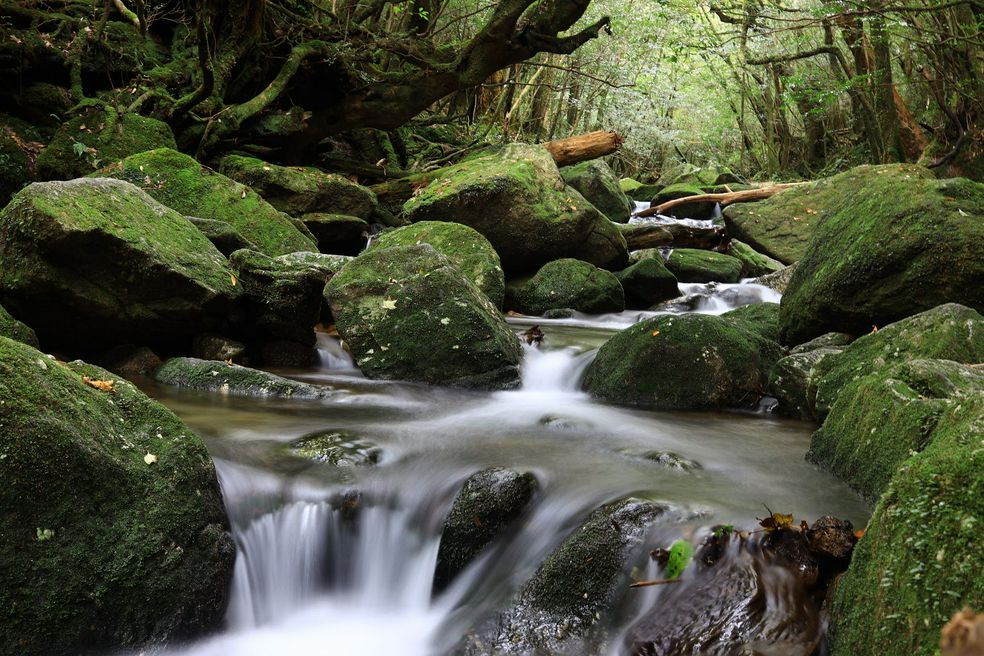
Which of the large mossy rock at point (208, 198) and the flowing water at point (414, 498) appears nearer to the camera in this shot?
the flowing water at point (414, 498)

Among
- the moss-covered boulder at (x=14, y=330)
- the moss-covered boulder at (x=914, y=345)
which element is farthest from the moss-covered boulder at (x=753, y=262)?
the moss-covered boulder at (x=14, y=330)

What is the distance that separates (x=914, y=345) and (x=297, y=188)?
326 inches

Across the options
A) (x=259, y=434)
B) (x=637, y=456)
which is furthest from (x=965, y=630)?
(x=259, y=434)

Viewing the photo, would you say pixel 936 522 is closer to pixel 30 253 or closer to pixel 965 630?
pixel 965 630

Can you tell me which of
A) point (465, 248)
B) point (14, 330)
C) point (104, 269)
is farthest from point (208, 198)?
point (14, 330)

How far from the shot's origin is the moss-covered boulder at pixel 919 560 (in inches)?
72.9

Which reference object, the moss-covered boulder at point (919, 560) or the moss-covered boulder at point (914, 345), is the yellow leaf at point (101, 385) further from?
the moss-covered boulder at point (914, 345)

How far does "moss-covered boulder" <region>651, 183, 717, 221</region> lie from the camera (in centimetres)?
1855

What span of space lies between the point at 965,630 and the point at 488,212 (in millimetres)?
9925

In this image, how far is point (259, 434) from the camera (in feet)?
14.8

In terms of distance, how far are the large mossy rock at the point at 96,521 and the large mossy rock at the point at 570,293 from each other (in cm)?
710

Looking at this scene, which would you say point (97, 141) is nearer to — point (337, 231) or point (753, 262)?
point (337, 231)

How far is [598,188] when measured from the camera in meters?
16.1

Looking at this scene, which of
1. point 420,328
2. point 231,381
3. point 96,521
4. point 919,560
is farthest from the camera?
point 420,328
